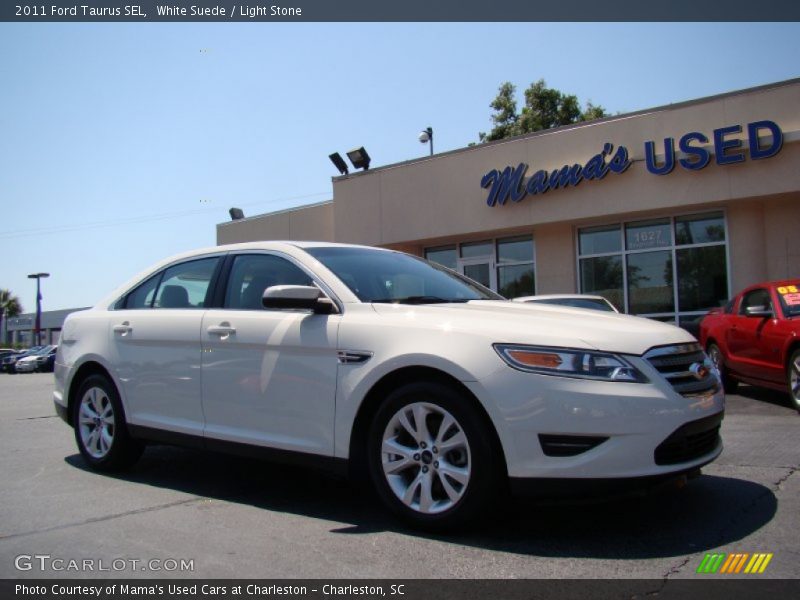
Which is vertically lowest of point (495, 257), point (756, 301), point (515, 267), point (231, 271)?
point (756, 301)

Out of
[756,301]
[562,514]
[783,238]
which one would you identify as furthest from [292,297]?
[783,238]

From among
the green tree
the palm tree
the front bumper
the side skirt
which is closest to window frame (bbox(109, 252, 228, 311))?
the side skirt

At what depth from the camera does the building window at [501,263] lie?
1681 centimetres

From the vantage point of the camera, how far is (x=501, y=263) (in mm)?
17234

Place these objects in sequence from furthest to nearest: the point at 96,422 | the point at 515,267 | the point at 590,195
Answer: the point at 515,267 → the point at 590,195 → the point at 96,422

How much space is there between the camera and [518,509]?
413cm

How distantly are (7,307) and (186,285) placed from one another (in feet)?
264

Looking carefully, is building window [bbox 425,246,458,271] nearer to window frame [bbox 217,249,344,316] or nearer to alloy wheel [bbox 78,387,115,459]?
alloy wheel [bbox 78,387,115,459]

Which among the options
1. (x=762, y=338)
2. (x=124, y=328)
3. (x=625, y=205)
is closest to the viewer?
(x=124, y=328)

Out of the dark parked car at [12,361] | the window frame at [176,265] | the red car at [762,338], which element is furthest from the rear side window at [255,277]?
the dark parked car at [12,361]

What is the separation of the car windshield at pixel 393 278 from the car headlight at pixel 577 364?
1.03 meters

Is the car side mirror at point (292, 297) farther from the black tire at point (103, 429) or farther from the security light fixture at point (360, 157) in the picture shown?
the security light fixture at point (360, 157)

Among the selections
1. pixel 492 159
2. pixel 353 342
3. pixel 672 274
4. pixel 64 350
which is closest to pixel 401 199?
pixel 492 159

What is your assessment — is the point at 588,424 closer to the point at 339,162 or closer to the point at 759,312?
the point at 759,312
